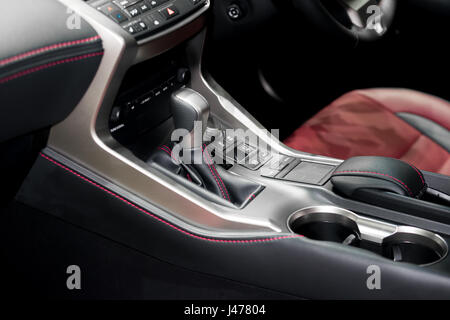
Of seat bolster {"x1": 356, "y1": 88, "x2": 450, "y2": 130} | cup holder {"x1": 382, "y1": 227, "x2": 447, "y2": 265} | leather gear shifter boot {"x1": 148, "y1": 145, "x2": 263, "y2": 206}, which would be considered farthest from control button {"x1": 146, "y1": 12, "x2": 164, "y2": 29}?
seat bolster {"x1": 356, "y1": 88, "x2": 450, "y2": 130}

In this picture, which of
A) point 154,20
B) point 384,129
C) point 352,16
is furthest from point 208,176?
point 384,129

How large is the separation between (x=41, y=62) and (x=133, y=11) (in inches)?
9.7

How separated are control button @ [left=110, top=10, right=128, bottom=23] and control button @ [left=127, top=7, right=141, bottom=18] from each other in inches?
0.8

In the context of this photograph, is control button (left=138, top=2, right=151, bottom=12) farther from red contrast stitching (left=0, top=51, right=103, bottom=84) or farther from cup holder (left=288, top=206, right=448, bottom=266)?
cup holder (left=288, top=206, right=448, bottom=266)

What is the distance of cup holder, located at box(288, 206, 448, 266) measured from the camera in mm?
1167

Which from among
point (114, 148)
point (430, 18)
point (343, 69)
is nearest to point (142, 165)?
point (114, 148)

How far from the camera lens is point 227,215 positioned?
1187mm

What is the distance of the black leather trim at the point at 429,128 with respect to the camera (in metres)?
1.76

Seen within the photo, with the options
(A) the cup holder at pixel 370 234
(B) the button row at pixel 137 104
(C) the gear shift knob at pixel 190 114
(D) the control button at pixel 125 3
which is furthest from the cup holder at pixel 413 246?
(D) the control button at pixel 125 3

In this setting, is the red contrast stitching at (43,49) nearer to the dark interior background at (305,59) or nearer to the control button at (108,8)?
the control button at (108,8)

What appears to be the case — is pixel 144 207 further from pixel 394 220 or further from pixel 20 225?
pixel 394 220

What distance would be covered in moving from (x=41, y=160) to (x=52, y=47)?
0.92ft

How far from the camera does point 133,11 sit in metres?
1.16

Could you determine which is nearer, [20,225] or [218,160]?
[20,225]
